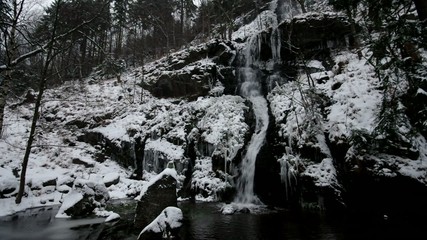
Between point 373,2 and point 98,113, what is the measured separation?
1904 cm

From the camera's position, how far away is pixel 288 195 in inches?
423

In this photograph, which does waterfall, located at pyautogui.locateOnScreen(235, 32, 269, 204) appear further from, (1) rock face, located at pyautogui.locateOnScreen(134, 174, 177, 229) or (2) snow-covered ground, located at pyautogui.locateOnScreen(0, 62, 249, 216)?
(1) rock face, located at pyautogui.locateOnScreen(134, 174, 177, 229)

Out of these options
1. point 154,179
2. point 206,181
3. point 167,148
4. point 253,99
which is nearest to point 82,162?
point 167,148

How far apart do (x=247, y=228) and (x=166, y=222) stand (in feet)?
8.14

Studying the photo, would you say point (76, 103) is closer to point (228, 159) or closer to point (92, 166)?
point (92, 166)

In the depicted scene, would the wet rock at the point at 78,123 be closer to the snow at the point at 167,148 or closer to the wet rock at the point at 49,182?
the snow at the point at 167,148

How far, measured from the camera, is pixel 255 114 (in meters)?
15.9

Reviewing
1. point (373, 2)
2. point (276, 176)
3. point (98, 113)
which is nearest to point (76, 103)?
point (98, 113)

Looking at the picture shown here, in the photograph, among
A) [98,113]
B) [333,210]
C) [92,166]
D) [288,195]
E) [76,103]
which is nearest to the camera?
[333,210]

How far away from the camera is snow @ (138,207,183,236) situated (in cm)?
664

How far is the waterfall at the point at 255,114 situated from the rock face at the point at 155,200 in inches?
176

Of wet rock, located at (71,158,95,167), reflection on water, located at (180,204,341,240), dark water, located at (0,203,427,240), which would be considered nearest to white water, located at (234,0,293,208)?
reflection on water, located at (180,204,341,240)

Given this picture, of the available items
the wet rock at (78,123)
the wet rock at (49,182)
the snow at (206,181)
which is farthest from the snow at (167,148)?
the wet rock at (78,123)

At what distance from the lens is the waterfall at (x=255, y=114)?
1210cm
